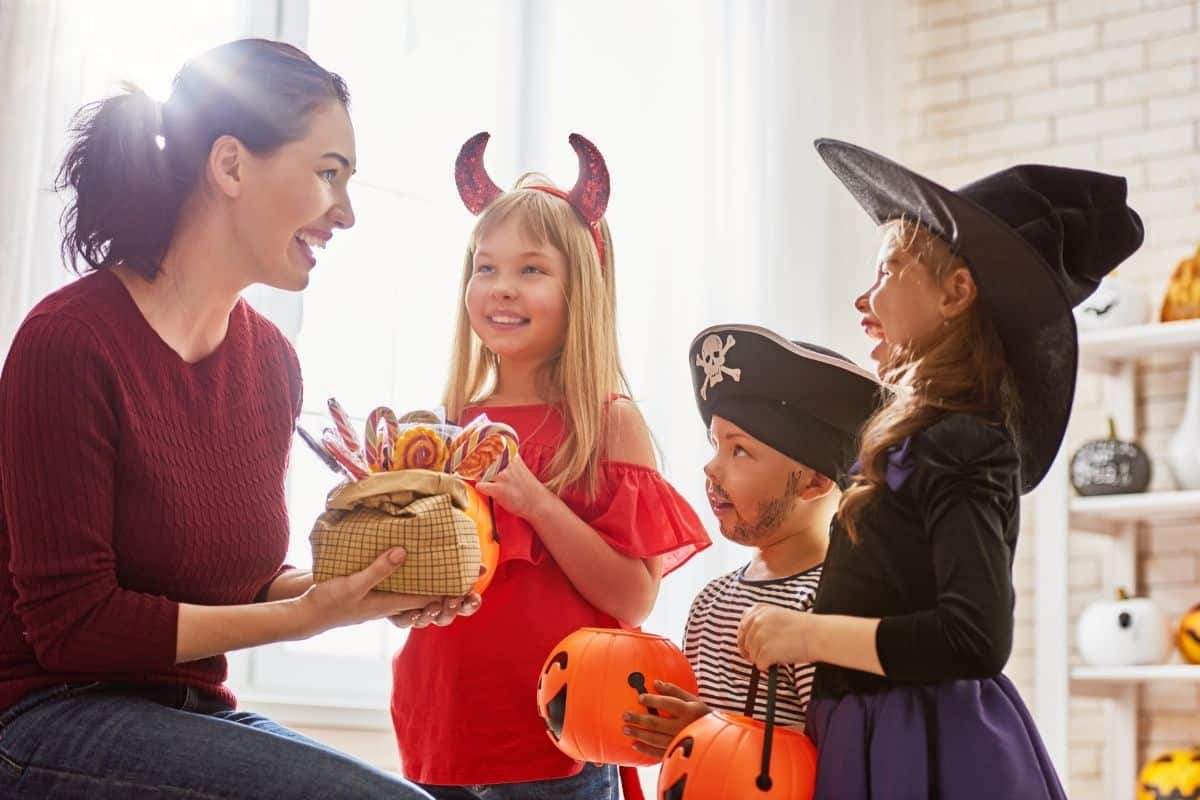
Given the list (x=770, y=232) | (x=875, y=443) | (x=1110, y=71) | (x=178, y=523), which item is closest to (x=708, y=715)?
(x=875, y=443)

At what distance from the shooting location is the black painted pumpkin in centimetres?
450

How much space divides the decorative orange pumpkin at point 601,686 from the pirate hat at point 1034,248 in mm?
583

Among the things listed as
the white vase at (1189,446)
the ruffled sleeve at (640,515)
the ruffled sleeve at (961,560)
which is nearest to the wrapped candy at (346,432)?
the ruffled sleeve at (640,515)

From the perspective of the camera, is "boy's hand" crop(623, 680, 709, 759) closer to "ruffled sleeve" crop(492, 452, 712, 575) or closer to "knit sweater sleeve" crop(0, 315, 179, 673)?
"ruffled sleeve" crop(492, 452, 712, 575)

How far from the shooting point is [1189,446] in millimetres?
4426

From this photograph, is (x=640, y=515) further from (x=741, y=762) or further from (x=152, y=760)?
(x=152, y=760)

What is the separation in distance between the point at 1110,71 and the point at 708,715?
3.67m

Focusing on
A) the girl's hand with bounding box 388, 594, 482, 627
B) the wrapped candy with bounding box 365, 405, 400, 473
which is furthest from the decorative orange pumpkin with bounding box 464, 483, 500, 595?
the wrapped candy with bounding box 365, 405, 400, 473

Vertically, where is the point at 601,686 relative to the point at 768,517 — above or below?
below

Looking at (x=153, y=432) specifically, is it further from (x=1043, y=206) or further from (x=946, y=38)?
(x=946, y=38)

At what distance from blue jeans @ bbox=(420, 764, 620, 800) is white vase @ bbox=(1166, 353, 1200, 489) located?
2.67m

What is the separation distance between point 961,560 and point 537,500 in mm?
710

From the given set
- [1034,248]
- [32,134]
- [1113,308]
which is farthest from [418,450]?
[1113,308]

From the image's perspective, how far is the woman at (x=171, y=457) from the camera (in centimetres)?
181
